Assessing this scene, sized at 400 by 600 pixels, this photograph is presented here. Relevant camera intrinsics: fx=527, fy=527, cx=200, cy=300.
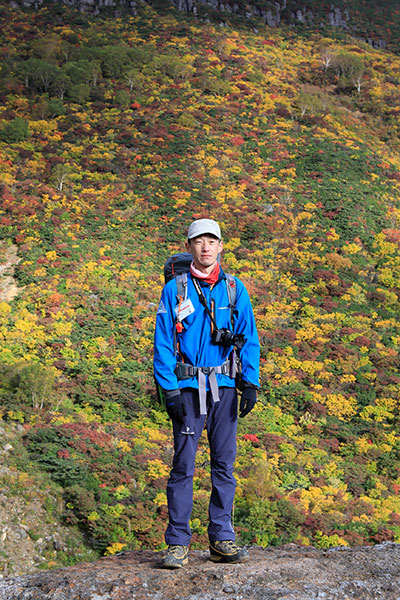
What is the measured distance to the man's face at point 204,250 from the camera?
400 centimetres

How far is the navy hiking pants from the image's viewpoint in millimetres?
3842

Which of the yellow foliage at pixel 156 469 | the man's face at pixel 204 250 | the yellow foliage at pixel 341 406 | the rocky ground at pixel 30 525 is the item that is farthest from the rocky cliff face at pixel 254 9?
the man's face at pixel 204 250

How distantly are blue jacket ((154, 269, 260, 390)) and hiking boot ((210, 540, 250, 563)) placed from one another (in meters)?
1.20

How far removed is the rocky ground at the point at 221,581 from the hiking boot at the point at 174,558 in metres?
0.05

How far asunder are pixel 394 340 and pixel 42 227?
45.3 feet

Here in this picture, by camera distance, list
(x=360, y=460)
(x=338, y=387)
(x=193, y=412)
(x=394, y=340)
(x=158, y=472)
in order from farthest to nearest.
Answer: (x=394, y=340), (x=338, y=387), (x=360, y=460), (x=158, y=472), (x=193, y=412)

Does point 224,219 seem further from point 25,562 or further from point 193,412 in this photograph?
point 193,412

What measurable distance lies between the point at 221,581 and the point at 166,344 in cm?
169

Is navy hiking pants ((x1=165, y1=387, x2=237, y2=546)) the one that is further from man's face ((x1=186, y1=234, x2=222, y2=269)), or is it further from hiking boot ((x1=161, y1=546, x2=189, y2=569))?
man's face ((x1=186, y1=234, x2=222, y2=269))

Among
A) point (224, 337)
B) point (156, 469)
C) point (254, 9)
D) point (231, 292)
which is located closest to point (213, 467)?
point (224, 337)

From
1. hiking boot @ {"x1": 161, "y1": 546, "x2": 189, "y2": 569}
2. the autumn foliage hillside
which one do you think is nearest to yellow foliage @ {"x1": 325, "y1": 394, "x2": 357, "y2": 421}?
the autumn foliage hillside

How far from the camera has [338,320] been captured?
1894 centimetres

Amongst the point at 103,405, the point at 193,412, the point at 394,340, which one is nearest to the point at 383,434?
the point at 394,340

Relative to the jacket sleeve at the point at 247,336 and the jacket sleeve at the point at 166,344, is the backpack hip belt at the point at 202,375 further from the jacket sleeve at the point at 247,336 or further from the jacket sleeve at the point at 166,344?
the jacket sleeve at the point at 247,336
